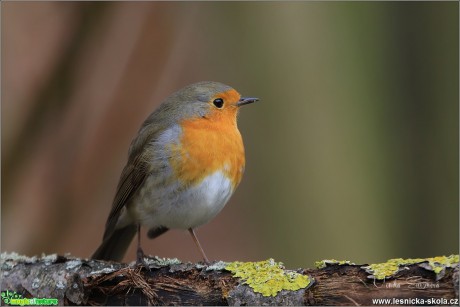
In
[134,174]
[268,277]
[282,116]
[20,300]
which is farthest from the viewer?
[282,116]

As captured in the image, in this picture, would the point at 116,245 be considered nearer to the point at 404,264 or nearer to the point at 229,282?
the point at 229,282

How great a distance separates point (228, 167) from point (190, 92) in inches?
25.9

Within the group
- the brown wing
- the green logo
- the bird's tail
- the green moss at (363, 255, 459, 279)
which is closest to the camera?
the green moss at (363, 255, 459, 279)

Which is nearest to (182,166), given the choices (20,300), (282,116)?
(20,300)

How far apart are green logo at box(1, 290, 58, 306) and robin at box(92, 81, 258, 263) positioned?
593 mm

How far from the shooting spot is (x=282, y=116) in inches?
222

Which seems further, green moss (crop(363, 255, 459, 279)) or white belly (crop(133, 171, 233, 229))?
white belly (crop(133, 171, 233, 229))

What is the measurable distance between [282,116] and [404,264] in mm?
2826

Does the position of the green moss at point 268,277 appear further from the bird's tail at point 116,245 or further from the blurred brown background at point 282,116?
the blurred brown background at point 282,116

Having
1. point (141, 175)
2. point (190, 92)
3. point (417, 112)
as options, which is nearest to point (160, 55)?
point (190, 92)

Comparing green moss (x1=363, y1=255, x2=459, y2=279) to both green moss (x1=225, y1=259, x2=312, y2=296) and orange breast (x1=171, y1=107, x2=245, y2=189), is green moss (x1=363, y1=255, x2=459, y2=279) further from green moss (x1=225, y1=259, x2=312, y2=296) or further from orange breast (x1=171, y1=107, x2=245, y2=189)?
orange breast (x1=171, y1=107, x2=245, y2=189)

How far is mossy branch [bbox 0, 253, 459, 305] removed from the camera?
9.50 ft

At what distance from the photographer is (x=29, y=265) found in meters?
3.59

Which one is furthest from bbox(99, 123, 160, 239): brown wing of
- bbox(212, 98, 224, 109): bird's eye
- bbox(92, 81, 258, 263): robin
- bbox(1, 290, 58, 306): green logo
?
bbox(1, 290, 58, 306): green logo
